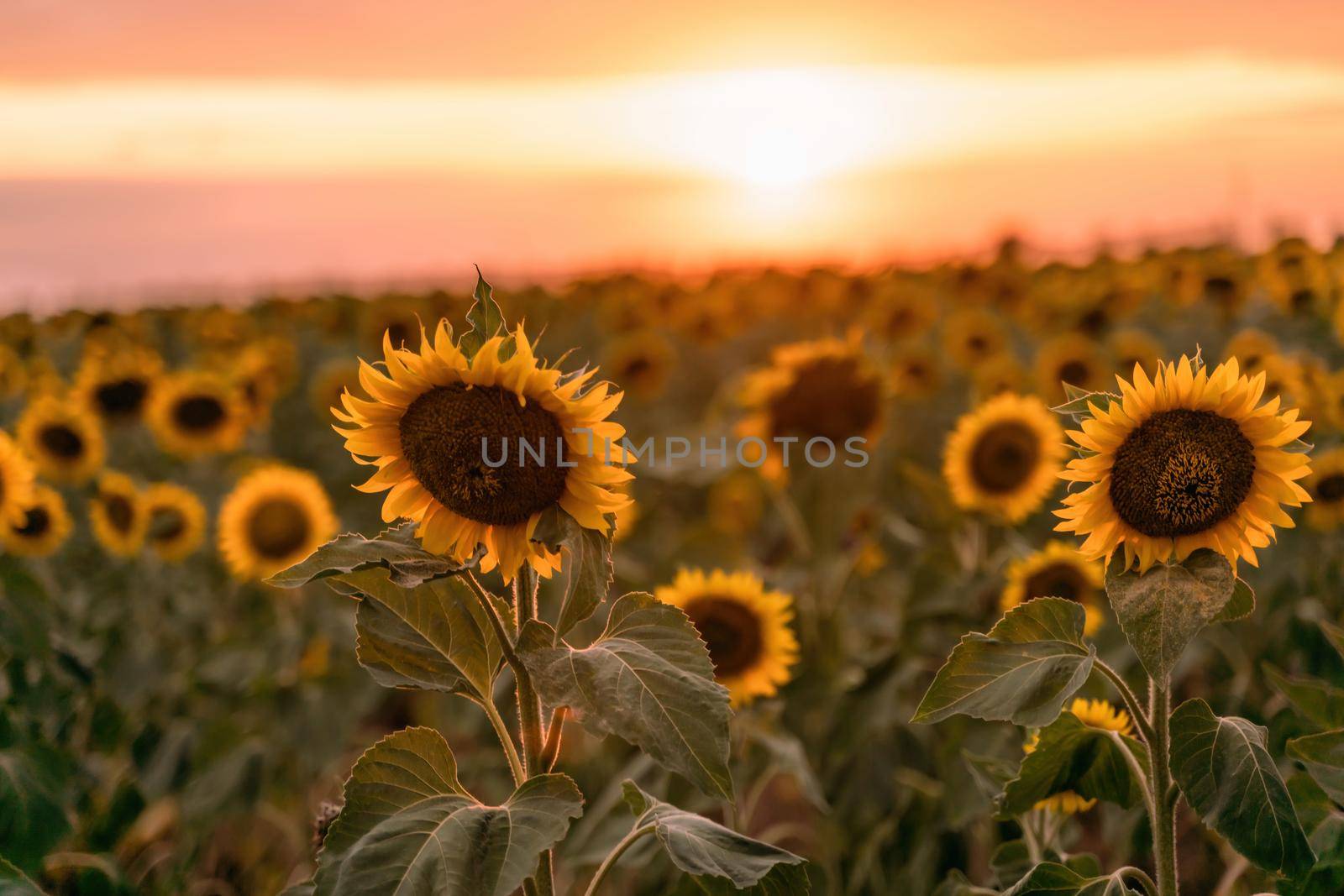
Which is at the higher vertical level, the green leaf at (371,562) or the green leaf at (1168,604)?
the green leaf at (371,562)

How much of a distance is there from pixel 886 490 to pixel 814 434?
239cm

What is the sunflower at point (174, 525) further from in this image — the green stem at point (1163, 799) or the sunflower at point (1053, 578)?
the green stem at point (1163, 799)

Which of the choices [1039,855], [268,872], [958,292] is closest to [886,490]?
[958,292]

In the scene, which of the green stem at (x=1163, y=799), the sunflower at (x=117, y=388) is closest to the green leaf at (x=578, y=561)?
the green stem at (x=1163, y=799)

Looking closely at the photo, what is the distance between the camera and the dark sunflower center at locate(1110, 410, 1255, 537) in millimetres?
1796

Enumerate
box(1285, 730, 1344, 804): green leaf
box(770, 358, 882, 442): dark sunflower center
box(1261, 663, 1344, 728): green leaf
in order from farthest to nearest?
1. box(770, 358, 882, 442): dark sunflower center
2. box(1261, 663, 1344, 728): green leaf
3. box(1285, 730, 1344, 804): green leaf

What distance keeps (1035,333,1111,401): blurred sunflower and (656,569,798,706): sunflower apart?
3.15m

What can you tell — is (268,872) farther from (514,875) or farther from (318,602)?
(514,875)

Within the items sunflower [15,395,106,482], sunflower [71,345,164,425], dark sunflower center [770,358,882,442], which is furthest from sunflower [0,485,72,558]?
dark sunflower center [770,358,882,442]

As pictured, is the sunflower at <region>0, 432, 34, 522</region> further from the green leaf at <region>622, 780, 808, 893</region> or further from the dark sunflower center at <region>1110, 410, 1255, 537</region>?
the dark sunflower center at <region>1110, 410, 1255, 537</region>

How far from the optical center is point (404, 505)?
190cm

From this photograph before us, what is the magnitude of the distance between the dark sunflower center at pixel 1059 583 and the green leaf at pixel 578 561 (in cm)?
220

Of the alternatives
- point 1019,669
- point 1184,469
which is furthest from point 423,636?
point 1184,469

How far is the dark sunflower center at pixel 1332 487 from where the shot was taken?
4.25 meters
